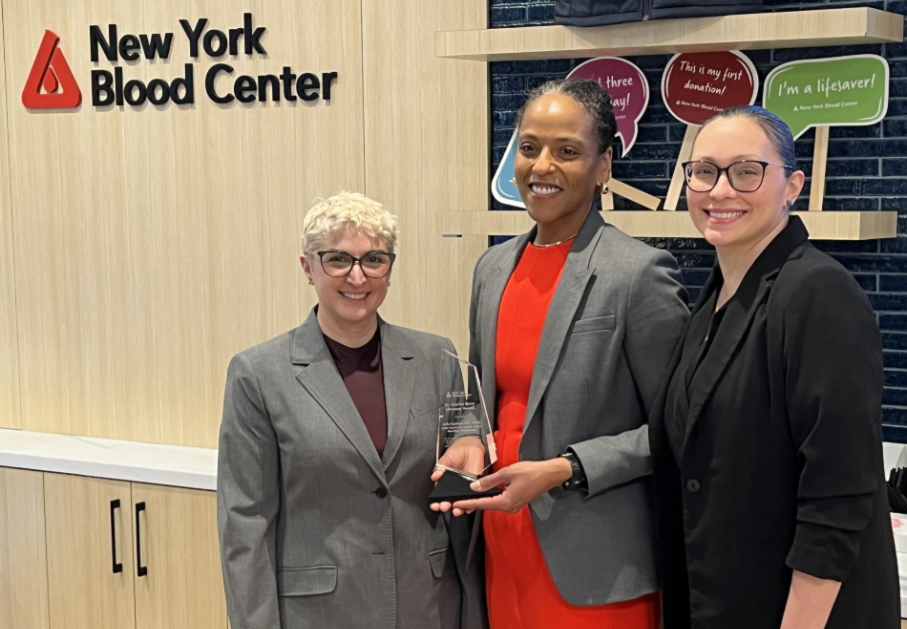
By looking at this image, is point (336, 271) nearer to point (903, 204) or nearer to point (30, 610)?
point (903, 204)

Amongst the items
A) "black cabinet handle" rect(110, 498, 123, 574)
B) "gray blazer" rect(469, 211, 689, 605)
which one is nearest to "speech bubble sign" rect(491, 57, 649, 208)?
"gray blazer" rect(469, 211, 689, 605)

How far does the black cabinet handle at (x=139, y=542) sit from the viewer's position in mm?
3816

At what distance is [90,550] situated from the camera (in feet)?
12.8

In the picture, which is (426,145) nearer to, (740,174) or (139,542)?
(139,542)

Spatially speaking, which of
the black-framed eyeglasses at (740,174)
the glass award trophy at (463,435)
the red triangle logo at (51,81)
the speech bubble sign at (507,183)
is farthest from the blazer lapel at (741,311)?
the red triangle logo at (51,81)

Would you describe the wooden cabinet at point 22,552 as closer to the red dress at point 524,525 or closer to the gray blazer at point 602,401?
the red dress at point 524,525

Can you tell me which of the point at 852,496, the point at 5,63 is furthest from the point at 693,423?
the point at 5,63

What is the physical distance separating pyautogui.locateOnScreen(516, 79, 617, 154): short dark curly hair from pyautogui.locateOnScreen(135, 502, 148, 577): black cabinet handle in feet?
7.14

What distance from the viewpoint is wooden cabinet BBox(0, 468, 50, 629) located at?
3.96 m

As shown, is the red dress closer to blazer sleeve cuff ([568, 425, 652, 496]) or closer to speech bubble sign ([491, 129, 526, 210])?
blazer sleeve cuff ([568, 425, 652, 496])

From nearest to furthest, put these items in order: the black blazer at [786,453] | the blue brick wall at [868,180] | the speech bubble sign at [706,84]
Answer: the black blazer at [786,453]
the blue brick wall at [868,180]
the speech bubble sign at [706,84]

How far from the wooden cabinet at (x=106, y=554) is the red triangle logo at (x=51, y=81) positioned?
4.47 feet

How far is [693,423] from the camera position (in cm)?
202

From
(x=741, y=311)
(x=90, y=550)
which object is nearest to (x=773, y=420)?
(x=741, y=311)
